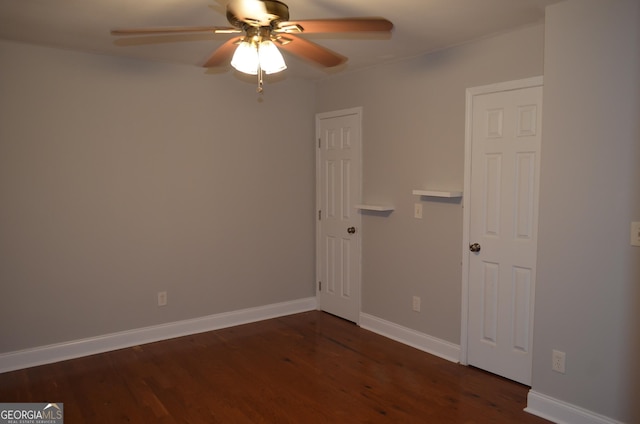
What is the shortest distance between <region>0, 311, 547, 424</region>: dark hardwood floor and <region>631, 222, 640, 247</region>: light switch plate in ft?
3.93

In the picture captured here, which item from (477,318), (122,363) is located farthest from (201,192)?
(477,318)

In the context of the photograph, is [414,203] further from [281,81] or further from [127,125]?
[127,125]

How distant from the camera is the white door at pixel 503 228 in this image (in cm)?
317

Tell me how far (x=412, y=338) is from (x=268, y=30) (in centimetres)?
286

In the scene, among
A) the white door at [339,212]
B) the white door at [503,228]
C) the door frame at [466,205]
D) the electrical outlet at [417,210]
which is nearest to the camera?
the white door at [503,228]

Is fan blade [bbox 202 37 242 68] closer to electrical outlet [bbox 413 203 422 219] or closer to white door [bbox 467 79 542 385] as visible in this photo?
white door [bbox 467 79 542 385]

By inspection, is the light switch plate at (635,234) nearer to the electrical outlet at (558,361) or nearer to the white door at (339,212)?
the electrical outlet at (558,361)

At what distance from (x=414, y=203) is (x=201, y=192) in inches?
75.7

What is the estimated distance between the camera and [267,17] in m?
2.05

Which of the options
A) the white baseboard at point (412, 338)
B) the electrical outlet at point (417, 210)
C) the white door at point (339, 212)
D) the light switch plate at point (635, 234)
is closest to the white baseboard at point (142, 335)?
the white door at point (339, 212)

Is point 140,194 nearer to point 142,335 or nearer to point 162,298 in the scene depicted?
point 162,298

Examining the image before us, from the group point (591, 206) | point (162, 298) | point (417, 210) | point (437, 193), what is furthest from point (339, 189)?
point (591, 206)

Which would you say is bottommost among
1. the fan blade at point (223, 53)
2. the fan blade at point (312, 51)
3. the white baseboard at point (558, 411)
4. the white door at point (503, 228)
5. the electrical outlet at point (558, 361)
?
the white baseboard at point (558, 411)

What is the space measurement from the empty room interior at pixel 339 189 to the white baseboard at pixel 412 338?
2 centimetres
